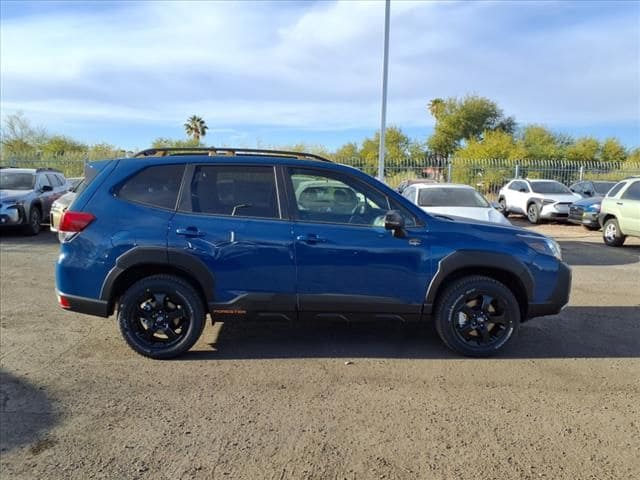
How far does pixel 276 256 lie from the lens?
15.0ft

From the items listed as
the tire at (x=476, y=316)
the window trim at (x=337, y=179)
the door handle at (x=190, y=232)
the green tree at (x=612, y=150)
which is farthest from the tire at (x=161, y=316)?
the green tree at (x=612, y=150)

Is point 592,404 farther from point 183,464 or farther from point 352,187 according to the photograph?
point 183,464

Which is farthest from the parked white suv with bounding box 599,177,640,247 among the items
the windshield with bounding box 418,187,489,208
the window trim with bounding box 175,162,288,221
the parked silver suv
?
the parked silver suv

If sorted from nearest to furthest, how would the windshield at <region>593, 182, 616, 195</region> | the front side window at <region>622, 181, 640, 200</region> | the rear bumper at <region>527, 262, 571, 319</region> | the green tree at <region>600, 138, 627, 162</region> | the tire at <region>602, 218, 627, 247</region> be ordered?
the rear bumper at <region>527, 262, 571, 319</region> → the front side window at <region>622, 181, 640, 200</region> → the tire at <region>602, 218, 627, 247</region> → the windshield at <region>593, 182, 616, 195</region> → the green tree at <region>600, 138, 627, 162</region>

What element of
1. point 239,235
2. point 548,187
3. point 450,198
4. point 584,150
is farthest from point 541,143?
point 239,235

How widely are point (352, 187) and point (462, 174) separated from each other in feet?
70.5

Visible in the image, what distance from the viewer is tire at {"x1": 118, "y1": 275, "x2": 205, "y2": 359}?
4.62m

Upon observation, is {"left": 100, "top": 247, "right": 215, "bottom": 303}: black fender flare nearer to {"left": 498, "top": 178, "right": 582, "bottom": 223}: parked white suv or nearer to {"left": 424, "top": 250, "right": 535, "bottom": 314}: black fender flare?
{"left": 424, "top": 250, "right": 535, "bottom": 314}: black fender flare

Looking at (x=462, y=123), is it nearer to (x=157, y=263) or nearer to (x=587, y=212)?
(x=587, y=212)

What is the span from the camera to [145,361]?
15.3 ft

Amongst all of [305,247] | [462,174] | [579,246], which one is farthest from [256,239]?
[462,174]

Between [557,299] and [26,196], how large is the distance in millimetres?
12222

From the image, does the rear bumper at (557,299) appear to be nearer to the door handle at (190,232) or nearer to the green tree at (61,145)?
the door handle at (190,232)

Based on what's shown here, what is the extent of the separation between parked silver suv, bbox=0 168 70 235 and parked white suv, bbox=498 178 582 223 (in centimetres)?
1429
